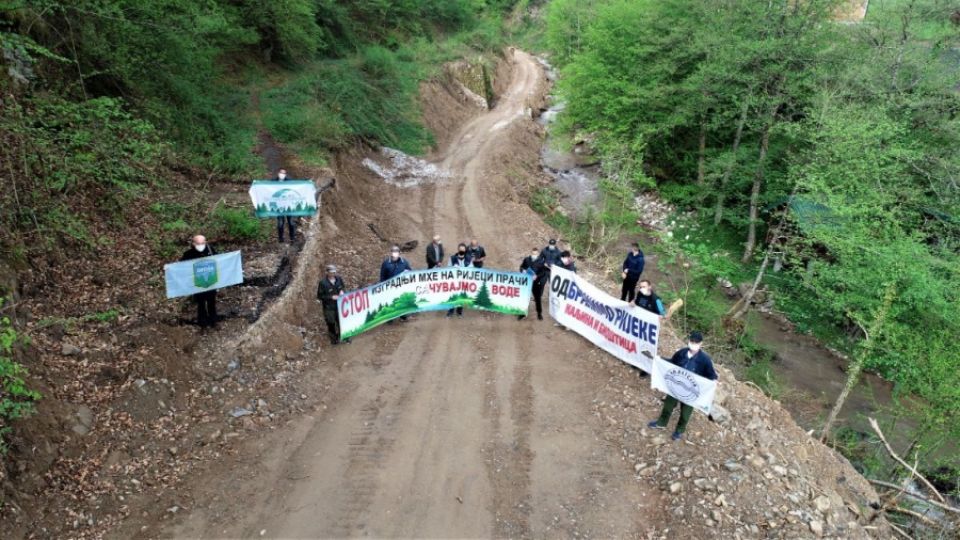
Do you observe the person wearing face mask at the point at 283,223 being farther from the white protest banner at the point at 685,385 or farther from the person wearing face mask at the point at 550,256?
the white protest banner at the point at 685,385

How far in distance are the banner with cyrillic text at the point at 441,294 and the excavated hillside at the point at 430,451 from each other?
1.25 ft

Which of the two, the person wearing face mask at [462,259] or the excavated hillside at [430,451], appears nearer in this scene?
the excavated hillside at [430,451]

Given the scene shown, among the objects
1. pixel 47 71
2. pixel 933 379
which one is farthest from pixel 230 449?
pixel 933 379

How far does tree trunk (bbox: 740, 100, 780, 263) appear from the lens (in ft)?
76.8

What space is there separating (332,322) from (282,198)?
452 centimetres

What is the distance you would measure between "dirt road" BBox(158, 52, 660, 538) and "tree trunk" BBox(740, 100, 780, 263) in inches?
623

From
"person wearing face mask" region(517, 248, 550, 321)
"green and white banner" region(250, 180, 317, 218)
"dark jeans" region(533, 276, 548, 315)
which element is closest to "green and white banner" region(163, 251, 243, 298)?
"green and white banner" region(250, 180, 317, 218)

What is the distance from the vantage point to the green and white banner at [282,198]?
1494cm

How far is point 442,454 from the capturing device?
9703 millimetres

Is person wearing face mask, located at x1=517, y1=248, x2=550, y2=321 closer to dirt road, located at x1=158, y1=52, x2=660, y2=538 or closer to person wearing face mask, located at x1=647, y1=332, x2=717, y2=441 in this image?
dirt road, located at x1=158, y1=52, x2=660, y2=538

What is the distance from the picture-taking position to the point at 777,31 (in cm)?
2256

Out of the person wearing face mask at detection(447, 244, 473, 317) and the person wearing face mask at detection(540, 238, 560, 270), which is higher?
the person wearing face mask at detection(540, 238, 560, 270)

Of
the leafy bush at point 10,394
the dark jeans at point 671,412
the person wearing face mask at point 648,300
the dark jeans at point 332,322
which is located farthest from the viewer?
the dark jeans at point 332,322

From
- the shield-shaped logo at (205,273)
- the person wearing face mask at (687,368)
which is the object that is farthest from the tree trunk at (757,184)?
the shield-shaped logo at (205,273)
